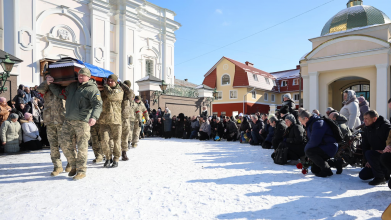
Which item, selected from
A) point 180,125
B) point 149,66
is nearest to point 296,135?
point 180,125

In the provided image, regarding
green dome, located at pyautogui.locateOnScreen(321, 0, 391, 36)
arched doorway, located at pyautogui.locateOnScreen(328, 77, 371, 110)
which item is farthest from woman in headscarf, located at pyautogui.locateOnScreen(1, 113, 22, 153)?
arched doorway, located at pyautogui.locateOnScreen(328, 77, 371, 110)

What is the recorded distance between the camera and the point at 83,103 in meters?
4.85

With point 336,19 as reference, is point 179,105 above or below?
below

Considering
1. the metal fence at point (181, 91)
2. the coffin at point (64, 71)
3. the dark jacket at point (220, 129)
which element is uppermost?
the metal fence at point (181, 91)

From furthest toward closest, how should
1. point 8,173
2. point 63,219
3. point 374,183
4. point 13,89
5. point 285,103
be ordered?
point 13,89
point 285,103
point 8,173
point 374,183
point 63,219

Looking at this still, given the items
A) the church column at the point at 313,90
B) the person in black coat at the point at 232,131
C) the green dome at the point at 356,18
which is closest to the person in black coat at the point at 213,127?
the person in black coat at the point at 232,131

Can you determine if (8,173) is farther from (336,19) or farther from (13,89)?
(336,19)

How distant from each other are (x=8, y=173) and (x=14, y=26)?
14.2 meters

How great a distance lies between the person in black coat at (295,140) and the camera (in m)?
6.28

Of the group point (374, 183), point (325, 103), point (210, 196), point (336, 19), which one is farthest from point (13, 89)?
point (336, 19)

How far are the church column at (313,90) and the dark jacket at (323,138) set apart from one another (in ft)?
52.4

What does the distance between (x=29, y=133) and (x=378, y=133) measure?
9.73m

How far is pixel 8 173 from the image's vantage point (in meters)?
5.23

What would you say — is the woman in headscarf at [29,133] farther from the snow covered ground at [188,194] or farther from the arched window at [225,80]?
the arched window at [225,80]
